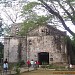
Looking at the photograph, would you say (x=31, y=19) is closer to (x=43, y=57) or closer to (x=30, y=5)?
(x=30, y=5)

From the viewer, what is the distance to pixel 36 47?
41.5 metres

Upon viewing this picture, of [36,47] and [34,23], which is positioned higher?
[34,23]

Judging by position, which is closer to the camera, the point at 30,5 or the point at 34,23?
the point at 30,5

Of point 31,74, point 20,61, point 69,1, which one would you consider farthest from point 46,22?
point 20,61

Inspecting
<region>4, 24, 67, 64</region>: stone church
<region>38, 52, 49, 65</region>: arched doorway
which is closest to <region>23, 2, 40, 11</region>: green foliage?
<region>4, 24, 67, 64</region>: stone church

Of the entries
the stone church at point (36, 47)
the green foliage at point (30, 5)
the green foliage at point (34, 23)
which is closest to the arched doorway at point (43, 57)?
the stone church at point (36, 47)

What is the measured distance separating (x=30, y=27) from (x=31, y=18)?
65cm

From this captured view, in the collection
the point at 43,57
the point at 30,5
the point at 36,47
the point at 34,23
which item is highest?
the point at 30,5

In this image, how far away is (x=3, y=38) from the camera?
41781 millimetres

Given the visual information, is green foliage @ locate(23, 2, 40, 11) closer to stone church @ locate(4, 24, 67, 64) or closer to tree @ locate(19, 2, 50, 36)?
tree @ locate(19, 2, 50, 36)

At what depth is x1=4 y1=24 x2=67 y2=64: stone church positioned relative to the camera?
40969 millimetres

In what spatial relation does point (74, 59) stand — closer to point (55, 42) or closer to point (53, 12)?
point (55, 42)

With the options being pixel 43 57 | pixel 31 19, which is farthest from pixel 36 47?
pixel 31 19

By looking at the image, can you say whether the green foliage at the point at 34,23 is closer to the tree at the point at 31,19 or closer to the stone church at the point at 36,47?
the tree at the point at 31,19
